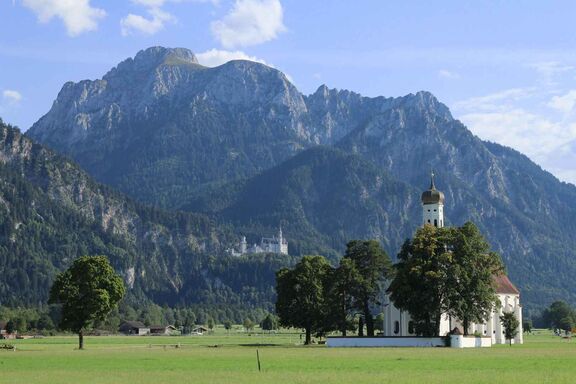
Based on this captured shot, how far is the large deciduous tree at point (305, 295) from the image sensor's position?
131125 millimetres

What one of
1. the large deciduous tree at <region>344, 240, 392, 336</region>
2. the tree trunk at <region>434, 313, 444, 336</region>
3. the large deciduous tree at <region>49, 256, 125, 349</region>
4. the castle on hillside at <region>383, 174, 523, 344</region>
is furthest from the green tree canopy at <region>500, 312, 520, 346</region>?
the large deciduous tree at <region>49, 256, 125, 349</region>

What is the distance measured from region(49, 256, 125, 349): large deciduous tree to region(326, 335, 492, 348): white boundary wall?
2769 centimetres

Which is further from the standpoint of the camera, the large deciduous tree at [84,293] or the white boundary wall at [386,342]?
the white boundary wall at [386,342]

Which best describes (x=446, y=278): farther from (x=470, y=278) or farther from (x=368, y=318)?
(x=368, y=318)

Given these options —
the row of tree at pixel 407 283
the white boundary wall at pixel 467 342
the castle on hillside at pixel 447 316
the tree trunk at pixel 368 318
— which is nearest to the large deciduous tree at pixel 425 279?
the row of tree at pixel 407 283

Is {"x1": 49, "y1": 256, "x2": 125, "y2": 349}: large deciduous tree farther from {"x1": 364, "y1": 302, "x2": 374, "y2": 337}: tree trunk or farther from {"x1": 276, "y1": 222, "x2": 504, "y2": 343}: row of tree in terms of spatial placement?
{"x1": 364, "y1": 302, "x2": 374, "y2": 337}: tree trunk

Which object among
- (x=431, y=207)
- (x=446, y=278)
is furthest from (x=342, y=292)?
(x=431, y=207)

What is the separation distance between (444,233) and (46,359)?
53.7 meters

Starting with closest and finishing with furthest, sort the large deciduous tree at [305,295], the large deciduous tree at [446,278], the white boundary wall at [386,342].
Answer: the large deciduous tree at [446,278]
the white boundary wall at [386,342]
the large deciduous tree at [305,295]

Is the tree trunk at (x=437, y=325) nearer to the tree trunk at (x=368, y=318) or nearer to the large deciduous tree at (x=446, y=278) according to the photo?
the large deciduous tree at (x=446, y=278)

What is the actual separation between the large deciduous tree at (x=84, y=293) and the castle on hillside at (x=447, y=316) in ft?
131

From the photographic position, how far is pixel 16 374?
64625 mm

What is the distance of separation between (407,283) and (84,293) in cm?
3872

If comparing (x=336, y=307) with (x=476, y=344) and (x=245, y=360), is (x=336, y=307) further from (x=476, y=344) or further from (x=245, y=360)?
(x=245, y=360)
